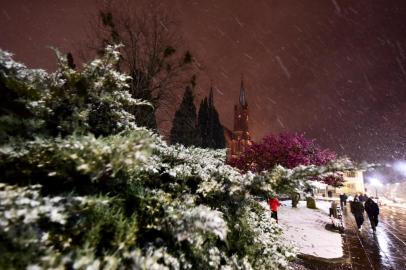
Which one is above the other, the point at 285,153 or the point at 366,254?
the point at 285,153

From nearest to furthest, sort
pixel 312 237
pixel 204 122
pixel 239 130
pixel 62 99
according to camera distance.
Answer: pixel 62 99 → pixel 312 237 → pixel 204 122 → pixel 239 130

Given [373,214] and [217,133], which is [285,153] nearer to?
[373,214]

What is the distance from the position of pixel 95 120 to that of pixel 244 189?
2.24m

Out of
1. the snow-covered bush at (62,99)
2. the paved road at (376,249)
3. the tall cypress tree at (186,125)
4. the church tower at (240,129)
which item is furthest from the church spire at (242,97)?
the snow-covered bush at (62,99)

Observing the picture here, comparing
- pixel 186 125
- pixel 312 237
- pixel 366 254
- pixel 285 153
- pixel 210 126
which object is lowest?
pixel 366 254

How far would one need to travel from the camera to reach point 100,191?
283cm

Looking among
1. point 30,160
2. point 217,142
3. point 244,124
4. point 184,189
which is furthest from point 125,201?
point 244,124

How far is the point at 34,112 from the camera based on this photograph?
10.1 feet

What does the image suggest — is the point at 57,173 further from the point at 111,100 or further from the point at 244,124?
the point at 244,124

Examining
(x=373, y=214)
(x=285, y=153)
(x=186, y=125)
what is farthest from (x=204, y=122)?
(x=373, y=214)

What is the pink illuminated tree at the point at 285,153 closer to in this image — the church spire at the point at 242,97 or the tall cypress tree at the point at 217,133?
the tall cypress tree at the point at 217,133

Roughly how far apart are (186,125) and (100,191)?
37.0 m

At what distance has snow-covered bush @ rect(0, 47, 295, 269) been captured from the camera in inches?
86.4

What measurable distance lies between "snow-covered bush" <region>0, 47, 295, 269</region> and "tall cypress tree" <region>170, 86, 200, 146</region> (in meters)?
34.5
